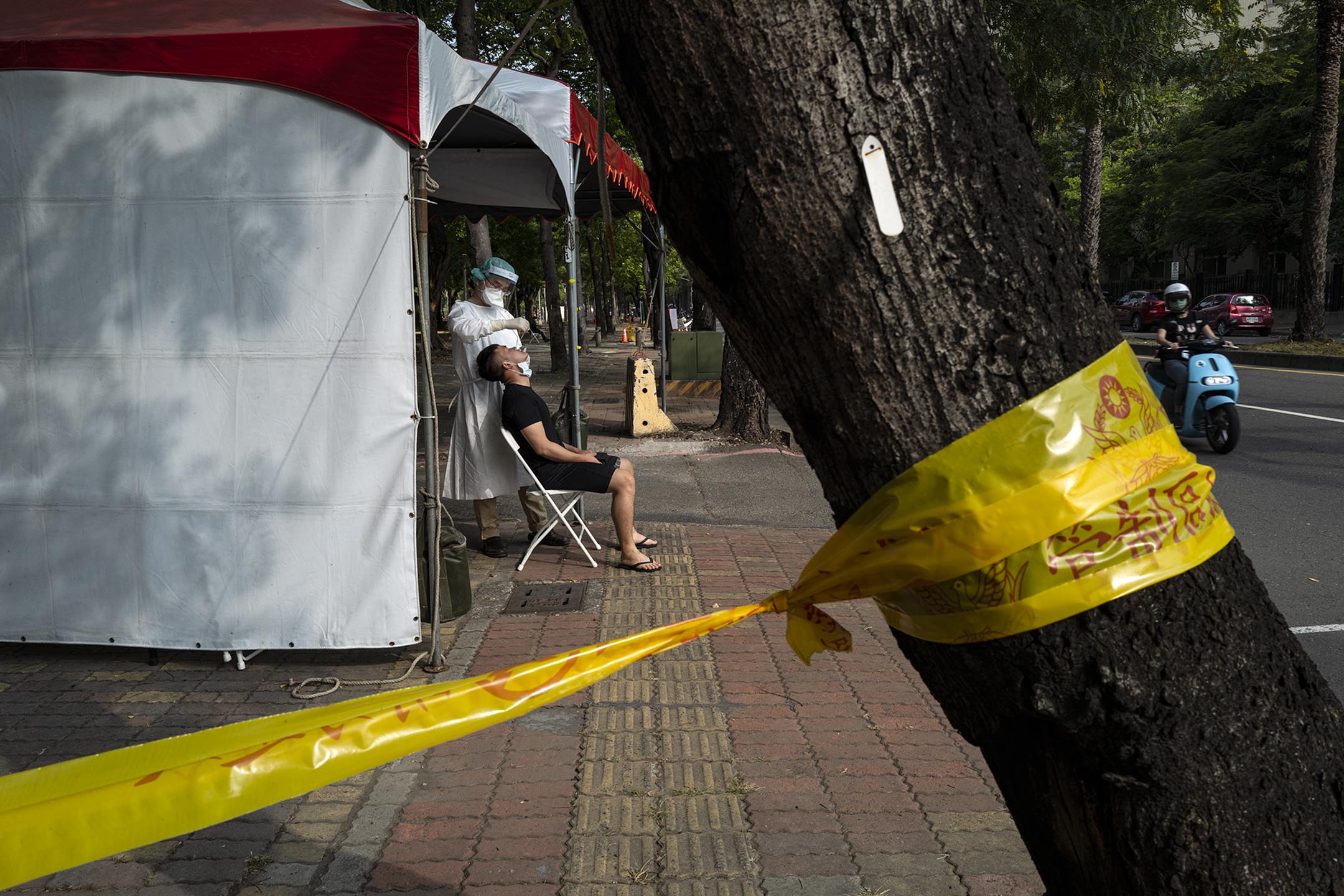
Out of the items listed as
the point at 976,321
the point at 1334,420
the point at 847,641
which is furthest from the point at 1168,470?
the point at 1334,420

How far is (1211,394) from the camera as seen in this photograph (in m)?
10.7

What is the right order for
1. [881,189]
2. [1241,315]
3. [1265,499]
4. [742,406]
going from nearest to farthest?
[881,189]
[1265,499]
[742,406]
[1241,315]

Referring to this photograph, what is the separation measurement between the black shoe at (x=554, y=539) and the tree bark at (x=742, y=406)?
4.43 meters

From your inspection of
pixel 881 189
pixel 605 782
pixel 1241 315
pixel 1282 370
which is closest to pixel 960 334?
pixel 881 189

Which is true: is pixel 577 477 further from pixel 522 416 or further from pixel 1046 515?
pixel 1046 515

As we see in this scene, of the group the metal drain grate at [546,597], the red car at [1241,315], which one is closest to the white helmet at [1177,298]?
the metal drain grate at [546,597]

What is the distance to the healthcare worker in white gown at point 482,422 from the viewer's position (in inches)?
274

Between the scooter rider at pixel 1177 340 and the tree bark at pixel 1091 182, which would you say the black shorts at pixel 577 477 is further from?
the tree bark at pixel 1091 182

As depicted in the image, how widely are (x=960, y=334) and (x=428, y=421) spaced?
3904 mm

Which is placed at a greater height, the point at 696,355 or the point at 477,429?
the point at 477,429

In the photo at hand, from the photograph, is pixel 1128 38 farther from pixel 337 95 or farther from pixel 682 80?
pixel 682 80

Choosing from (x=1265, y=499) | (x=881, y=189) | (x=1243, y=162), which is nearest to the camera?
(x=881, y=189)

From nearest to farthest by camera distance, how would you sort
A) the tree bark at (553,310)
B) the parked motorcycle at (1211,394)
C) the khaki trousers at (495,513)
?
the khaki trousers at (495,513) < the parked motorcycle at (1211,394) < the tree bark at (553,310)

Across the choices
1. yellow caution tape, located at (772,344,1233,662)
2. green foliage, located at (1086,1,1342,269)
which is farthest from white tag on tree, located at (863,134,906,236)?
green foliage, located at (1086,1,1342,269)
